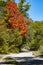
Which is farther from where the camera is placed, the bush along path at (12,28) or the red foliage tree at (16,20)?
the red foliage tree at (16,20)

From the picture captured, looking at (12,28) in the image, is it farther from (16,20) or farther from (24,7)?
(24,7)

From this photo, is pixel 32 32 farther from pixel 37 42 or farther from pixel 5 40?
pixel 5 40

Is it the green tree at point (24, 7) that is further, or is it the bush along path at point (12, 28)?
the green tree at point (24, 7)

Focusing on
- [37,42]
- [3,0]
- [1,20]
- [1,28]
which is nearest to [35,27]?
[37,42]

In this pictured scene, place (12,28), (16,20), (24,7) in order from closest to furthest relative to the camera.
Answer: (12,28), (16,20), (24,7)

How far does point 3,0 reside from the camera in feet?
204

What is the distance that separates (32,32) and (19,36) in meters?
6.71

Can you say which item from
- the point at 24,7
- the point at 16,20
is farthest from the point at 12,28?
the point at 24,7

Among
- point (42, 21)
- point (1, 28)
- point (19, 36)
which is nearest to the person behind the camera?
point (1, 28)

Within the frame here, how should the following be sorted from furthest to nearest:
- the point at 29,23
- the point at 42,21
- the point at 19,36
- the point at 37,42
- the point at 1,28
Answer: the point at 42,21 < the point at 37,42 < the point at 29,23 < the point at 19,36 < the point at 1,28

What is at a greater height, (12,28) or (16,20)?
(16,20)

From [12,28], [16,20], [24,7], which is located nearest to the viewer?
[12,28]

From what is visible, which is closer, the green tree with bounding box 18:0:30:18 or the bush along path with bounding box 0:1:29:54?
the bush along path with bounding box 0:1:29:54

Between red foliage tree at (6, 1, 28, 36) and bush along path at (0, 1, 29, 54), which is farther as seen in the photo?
red foliage tree at (6, 1, 28, 36)
